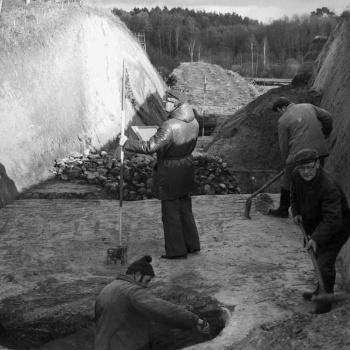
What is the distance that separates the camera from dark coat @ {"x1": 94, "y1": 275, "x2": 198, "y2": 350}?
4.82 metres

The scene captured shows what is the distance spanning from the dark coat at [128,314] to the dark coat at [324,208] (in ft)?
5.27

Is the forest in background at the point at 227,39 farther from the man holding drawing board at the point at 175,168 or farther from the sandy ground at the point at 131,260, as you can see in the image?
the man holding drawing board at the point at 175,168

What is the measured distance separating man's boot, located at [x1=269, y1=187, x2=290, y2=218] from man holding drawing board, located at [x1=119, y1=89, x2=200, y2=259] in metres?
2.12

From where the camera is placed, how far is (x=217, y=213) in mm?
10320

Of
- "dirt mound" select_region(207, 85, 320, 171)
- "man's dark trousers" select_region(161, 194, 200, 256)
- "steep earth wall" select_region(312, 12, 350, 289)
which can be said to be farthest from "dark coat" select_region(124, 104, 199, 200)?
"dirt mound" select_region(207, 85, 320, 171)

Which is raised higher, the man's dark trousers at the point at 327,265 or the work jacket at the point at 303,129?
the work jacket at the point at 303,129

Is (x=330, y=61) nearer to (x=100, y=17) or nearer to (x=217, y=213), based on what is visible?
(x=217, y=213)

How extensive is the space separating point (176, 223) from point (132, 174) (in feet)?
16.5

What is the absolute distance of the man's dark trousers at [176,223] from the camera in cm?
800

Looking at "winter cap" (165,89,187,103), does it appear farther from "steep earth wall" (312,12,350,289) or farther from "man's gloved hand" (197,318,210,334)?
"man's gloved hand" (197,318,210,334)

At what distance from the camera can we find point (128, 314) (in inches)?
193

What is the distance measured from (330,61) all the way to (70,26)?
668 cm

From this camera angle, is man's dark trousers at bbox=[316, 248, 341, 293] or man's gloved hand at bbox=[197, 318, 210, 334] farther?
man's dark trousers at bbox=[316, 248, 341, 293]

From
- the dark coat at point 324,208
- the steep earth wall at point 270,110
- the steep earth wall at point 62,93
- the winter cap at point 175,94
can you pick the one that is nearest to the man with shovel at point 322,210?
the dark coat at point 324,208
